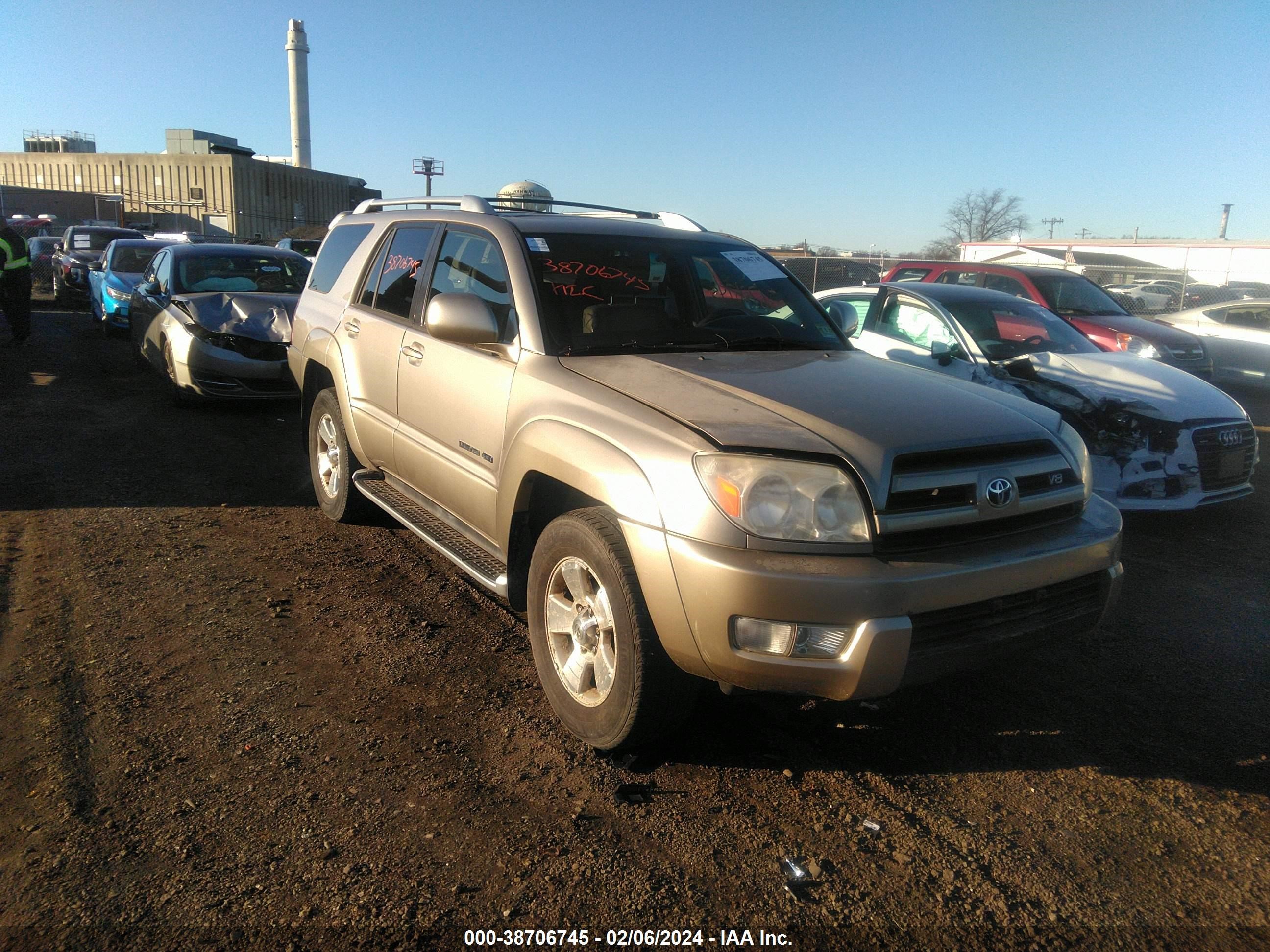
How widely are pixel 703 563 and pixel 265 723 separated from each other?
5.99 ft

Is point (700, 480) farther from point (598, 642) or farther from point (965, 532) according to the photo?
point (965, 532)

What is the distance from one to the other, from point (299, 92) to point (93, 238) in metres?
66.0

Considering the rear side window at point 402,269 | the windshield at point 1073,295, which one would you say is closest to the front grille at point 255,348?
the rear side window at point 402,269

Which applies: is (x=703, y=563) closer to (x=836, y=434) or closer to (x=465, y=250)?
(x=836, y=434)

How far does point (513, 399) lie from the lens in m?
3.66

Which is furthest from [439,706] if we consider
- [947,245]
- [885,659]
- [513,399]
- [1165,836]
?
[947,245]

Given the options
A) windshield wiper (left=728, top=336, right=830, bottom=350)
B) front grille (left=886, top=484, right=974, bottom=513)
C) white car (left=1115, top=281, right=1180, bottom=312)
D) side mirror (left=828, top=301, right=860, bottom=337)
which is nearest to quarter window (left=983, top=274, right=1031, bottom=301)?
side mirror (left=828, top=301, right=860, bottom=337)

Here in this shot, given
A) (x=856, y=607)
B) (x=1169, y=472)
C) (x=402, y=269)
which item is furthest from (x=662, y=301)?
(x=1169, y=472)

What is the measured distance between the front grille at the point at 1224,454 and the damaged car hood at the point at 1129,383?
10 cm

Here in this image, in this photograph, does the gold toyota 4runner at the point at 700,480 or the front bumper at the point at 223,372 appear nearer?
Answer: the gold toyota 4runner at the point at 700,480

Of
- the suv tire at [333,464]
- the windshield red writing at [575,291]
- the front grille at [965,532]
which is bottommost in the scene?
the suv tire at [333,464]

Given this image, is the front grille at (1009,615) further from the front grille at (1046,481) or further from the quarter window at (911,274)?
the quarter window at (911,274)

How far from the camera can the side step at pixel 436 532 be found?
12.3ft

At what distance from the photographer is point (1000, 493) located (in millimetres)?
2996
